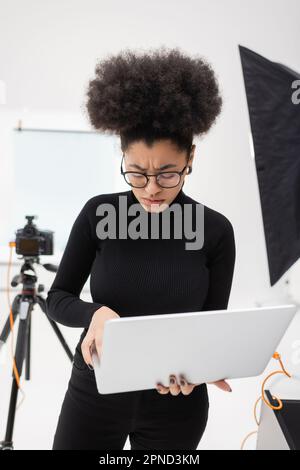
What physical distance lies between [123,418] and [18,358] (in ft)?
2.50

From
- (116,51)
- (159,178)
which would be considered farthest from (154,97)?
(116,51)

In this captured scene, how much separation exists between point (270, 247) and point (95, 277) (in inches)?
15.8

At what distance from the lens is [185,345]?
25.5 inches

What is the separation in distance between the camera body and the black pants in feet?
2.45

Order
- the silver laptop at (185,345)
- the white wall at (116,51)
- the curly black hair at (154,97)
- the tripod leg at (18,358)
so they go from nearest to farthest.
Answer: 1. the silver laptop at (185,345)
2. the curly black hair at (154,97)
3. the tripod leg at (18,358)
4. the white wall at (116,51)

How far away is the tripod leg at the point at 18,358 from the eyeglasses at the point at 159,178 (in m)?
0.96

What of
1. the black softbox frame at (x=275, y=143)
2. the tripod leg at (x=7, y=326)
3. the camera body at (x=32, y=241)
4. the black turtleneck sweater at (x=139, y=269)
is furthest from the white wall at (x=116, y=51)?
the black softbox frame at (x=275, y=143)

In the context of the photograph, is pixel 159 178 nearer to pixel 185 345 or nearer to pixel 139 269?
pixel 139 269

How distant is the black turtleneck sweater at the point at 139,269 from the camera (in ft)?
2.68

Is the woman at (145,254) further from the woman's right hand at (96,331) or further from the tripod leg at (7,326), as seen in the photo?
the tripod leg at (7,326)

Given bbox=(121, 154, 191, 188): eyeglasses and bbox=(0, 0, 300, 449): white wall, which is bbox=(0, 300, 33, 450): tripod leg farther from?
bbox=(121, 154, 191, 188): eyeglasses

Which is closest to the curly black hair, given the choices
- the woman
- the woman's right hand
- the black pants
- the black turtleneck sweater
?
the woman

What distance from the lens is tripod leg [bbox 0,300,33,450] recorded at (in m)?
1.30
